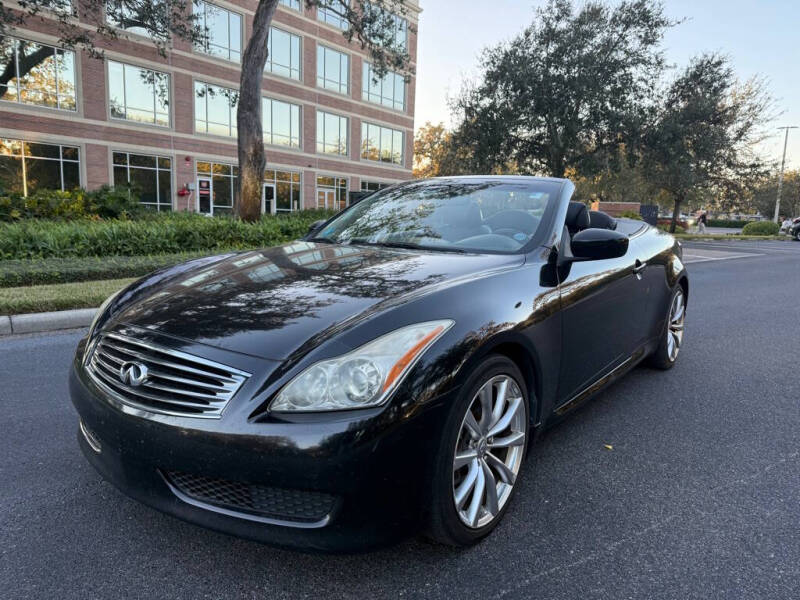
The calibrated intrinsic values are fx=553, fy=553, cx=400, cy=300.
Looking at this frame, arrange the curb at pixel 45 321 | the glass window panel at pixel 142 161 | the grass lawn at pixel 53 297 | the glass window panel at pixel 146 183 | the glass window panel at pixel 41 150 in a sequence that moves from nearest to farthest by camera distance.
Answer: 1. the curb at pixel 45 321
2. the grass lawn at pixel 53 297
3. the glass window panel at pixel 41 150
4. the glass window panel at pixel 142 161
5. the glass window panel at pixel 146 183

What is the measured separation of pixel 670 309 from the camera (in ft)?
14.7

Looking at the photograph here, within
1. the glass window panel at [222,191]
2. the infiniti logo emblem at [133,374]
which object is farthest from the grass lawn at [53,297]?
the glass window panel at [222,191]

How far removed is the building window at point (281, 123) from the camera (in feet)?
98.8

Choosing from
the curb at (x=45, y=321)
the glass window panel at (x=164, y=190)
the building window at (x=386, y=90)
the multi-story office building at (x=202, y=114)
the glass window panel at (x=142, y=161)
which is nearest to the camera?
the curb at (x=45, y=321)

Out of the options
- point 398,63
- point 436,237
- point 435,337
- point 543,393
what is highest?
point 398,63

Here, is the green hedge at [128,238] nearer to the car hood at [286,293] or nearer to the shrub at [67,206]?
the shrub at [67,206]

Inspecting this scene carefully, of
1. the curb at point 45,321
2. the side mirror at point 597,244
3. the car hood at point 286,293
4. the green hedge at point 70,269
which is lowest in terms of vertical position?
the curb at point 45,321

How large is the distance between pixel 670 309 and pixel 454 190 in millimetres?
2160

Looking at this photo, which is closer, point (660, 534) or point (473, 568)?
point (473, 568)

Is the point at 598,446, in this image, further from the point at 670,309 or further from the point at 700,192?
the point at 700,192

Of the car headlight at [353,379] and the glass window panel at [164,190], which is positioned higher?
the glass window panel at [164,190]

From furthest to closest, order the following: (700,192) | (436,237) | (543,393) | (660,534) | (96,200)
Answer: (700,192) < (96,200) < (436,237) < (543,393) < (660,534)

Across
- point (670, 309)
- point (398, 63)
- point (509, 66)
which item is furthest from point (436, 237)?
point (509, 66)

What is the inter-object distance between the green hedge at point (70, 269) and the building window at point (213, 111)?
66.9 ft
